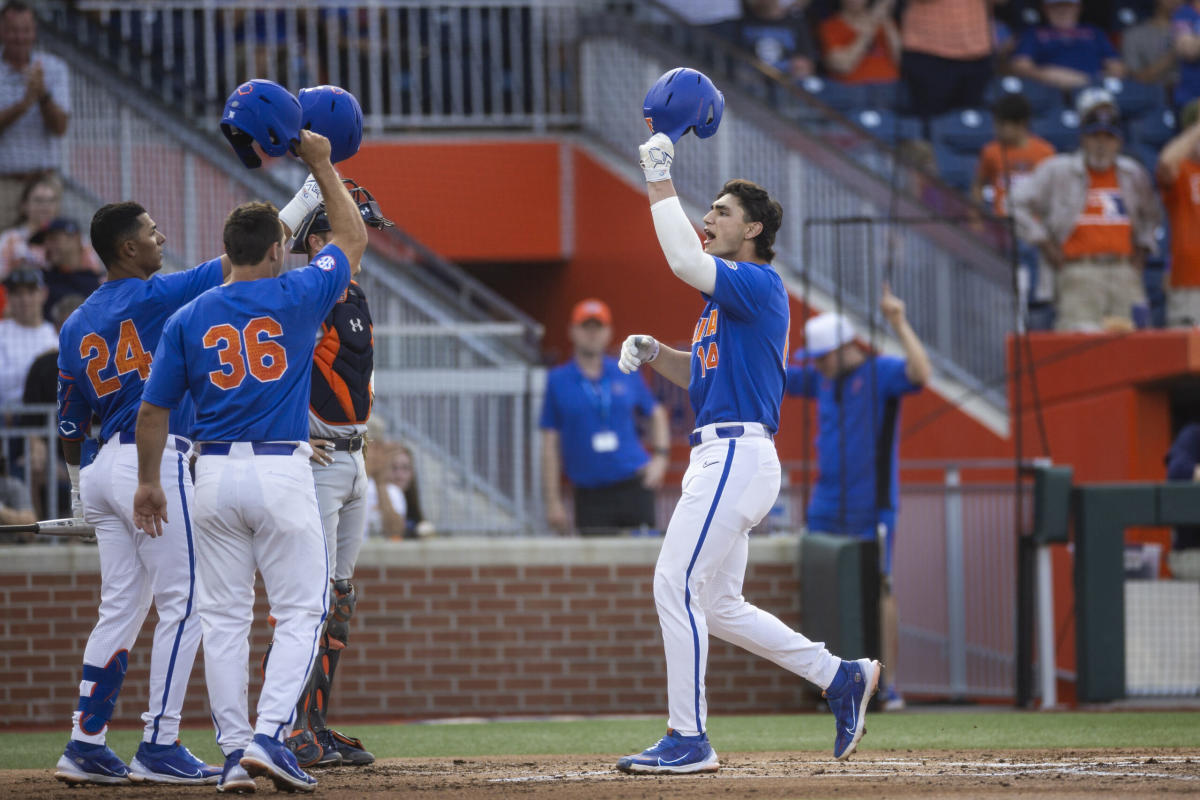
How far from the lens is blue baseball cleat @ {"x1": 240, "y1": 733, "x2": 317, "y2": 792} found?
522 cm

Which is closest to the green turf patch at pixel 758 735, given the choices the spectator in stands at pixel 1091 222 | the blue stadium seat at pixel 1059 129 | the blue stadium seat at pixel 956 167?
the spectator in stands at pixel 1091 222

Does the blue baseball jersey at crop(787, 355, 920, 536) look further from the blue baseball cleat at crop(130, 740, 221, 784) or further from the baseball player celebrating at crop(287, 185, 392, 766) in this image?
the blue baseball cleat at crop(130, 740, 221, 784)

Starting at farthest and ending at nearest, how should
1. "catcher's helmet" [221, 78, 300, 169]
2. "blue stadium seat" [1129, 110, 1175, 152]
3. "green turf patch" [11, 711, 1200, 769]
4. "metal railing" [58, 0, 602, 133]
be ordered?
"blue stadium seat" [1129, 110, 1175, 152]
"metal railing" [58, 0, 602, 133]
"green turf patch" [11, 711, 1200, 769]
"catcher's helmet" [221, 78, 300, 169]

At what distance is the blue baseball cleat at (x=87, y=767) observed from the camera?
5.95 metres

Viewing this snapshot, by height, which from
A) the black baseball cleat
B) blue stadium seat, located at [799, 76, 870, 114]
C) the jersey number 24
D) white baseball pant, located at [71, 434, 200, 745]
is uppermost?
blue stadium seat, located at [799, 76, 870, 114]

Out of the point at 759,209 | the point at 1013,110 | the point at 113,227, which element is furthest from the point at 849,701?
the point at 1013,110

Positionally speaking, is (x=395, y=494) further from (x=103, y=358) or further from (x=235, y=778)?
(x=235, y=778)

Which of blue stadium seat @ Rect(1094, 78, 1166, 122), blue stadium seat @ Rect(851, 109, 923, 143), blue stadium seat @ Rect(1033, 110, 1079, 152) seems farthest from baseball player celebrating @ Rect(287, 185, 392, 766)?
blue stadium seat @ Rect(1094, 78, 1166, 122)

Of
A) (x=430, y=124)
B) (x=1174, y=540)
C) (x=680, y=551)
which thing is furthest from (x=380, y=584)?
(x=430, y=124)

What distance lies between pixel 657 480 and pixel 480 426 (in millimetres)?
1158

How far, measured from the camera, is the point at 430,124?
14.0 m

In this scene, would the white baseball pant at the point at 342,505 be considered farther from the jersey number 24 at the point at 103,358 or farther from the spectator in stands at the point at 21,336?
the spectator in stands at the point at 21,336

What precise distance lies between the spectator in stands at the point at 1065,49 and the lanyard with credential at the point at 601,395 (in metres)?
6.85

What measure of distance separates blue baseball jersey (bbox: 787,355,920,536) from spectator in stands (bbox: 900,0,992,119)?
19.0 ft
